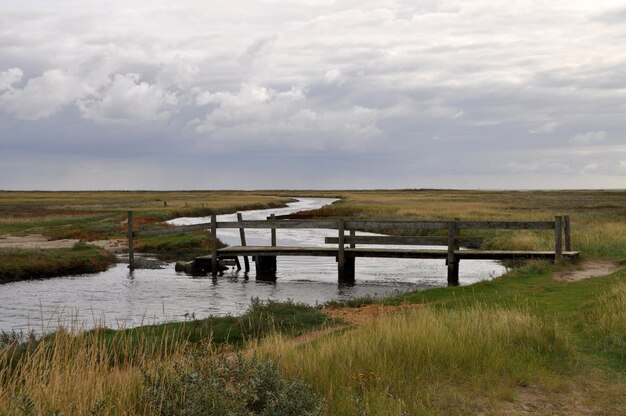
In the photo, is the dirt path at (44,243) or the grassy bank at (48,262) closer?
the grassy bank at (48,262)

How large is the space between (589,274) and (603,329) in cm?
988

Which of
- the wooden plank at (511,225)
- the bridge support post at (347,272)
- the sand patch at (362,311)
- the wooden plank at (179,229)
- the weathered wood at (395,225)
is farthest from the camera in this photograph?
the wooden plank at (179,229)

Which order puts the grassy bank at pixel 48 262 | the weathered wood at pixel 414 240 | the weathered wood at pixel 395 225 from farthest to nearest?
the grassy bank at pixel 48 262 < the weathered wood at pixel 414 240 < the weathered wood at pixel 395 225

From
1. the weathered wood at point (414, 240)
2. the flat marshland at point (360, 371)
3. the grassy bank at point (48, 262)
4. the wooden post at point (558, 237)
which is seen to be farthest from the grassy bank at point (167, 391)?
the grassy bank at point (48, 262)

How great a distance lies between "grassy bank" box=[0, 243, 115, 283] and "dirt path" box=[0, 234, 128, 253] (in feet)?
12.1

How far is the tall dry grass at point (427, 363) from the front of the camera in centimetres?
702

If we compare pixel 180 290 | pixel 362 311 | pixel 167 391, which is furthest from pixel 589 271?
pixel 167 391

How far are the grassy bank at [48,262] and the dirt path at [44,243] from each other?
3.69 meters

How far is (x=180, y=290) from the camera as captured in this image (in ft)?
70.2

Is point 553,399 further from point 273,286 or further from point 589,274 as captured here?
point 273,286

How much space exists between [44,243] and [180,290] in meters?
17.3

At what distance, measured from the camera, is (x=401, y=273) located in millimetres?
26391

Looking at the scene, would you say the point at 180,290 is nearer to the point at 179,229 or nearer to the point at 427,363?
the point at 179,229

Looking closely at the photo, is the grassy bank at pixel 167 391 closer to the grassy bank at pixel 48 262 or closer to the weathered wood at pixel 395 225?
the weathered wood at pixel 395 225
